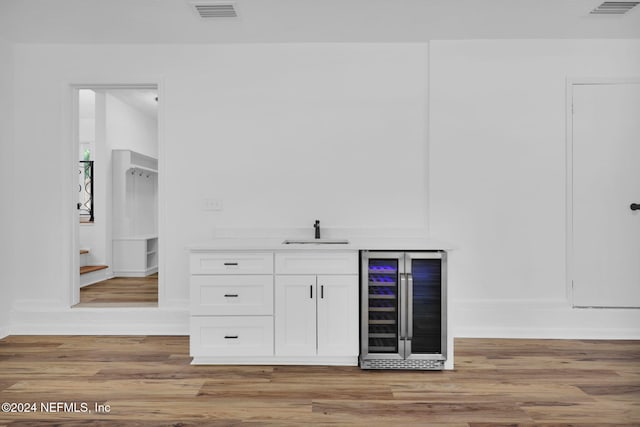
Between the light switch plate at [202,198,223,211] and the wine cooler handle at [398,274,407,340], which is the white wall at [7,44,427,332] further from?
the wine cooler handle at [398,274,407,340]

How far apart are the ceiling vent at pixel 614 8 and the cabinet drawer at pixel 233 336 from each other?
3263mm

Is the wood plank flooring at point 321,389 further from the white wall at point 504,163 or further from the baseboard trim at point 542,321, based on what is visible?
the white wall at point 504,163

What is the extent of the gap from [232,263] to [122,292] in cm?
→ 263

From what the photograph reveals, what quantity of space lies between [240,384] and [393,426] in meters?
1.00

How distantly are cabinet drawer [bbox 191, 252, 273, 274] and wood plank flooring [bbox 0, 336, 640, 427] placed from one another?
66 centimetres

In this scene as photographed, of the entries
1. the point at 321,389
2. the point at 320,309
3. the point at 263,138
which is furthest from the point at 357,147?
the point at 321,389

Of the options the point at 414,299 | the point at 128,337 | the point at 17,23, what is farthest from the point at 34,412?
the point at 17,23

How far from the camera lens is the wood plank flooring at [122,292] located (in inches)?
169

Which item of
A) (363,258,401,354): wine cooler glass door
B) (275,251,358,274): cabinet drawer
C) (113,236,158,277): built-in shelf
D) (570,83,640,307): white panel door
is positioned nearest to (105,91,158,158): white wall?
(113,236,158,277): built-in shelf

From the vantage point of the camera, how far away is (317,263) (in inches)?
113

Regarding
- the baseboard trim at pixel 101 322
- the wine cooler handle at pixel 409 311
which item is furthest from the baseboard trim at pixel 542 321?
the baseboard trim at pixel 101 322

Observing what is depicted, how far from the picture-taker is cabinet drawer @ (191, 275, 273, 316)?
287 centimetres

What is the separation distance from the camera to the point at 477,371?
2.76 metres

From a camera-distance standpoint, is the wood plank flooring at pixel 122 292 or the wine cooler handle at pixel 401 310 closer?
the wine cooler handle at pixel 401 310
